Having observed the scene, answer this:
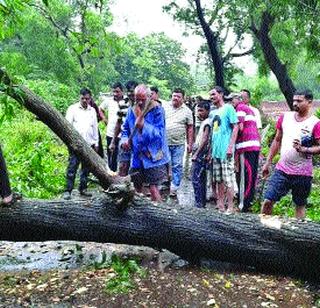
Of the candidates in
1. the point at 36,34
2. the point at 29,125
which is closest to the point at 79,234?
the point at 29,125

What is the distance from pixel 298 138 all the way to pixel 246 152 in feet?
6.02

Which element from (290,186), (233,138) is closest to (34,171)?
(233,138)

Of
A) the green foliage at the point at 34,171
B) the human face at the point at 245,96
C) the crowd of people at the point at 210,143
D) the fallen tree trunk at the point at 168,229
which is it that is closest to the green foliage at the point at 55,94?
the green foliage at the point at 34,171

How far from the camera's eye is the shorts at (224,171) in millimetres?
6508

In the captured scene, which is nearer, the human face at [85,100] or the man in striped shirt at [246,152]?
the man in striped shirt at [246,152]

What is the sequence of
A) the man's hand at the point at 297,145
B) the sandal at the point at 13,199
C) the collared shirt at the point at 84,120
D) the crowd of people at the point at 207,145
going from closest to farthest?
the sandal at the point at 13,199 < the man's hand at the point at 297,145 < the crowd of people at the point at 207,145 < the collared shirt at the point at 84,120

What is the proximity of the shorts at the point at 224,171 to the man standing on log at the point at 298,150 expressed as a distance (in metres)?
0.93

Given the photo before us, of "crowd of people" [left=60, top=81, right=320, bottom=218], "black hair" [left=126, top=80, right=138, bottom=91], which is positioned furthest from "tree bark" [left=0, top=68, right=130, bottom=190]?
"black hair" [left=126, top=80, right=138, bottom=91]

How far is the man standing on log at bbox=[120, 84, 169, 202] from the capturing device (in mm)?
6023

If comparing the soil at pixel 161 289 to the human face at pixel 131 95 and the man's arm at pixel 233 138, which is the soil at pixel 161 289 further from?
the human face at pixel 131 95

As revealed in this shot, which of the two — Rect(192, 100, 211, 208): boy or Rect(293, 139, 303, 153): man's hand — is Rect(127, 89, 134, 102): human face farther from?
Rect(293, 139, 303, 153): man's hand

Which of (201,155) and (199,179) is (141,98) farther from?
(199,179)

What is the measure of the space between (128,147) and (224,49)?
702 inches

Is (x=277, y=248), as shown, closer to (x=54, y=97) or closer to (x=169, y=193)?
(x=169, y=193)
